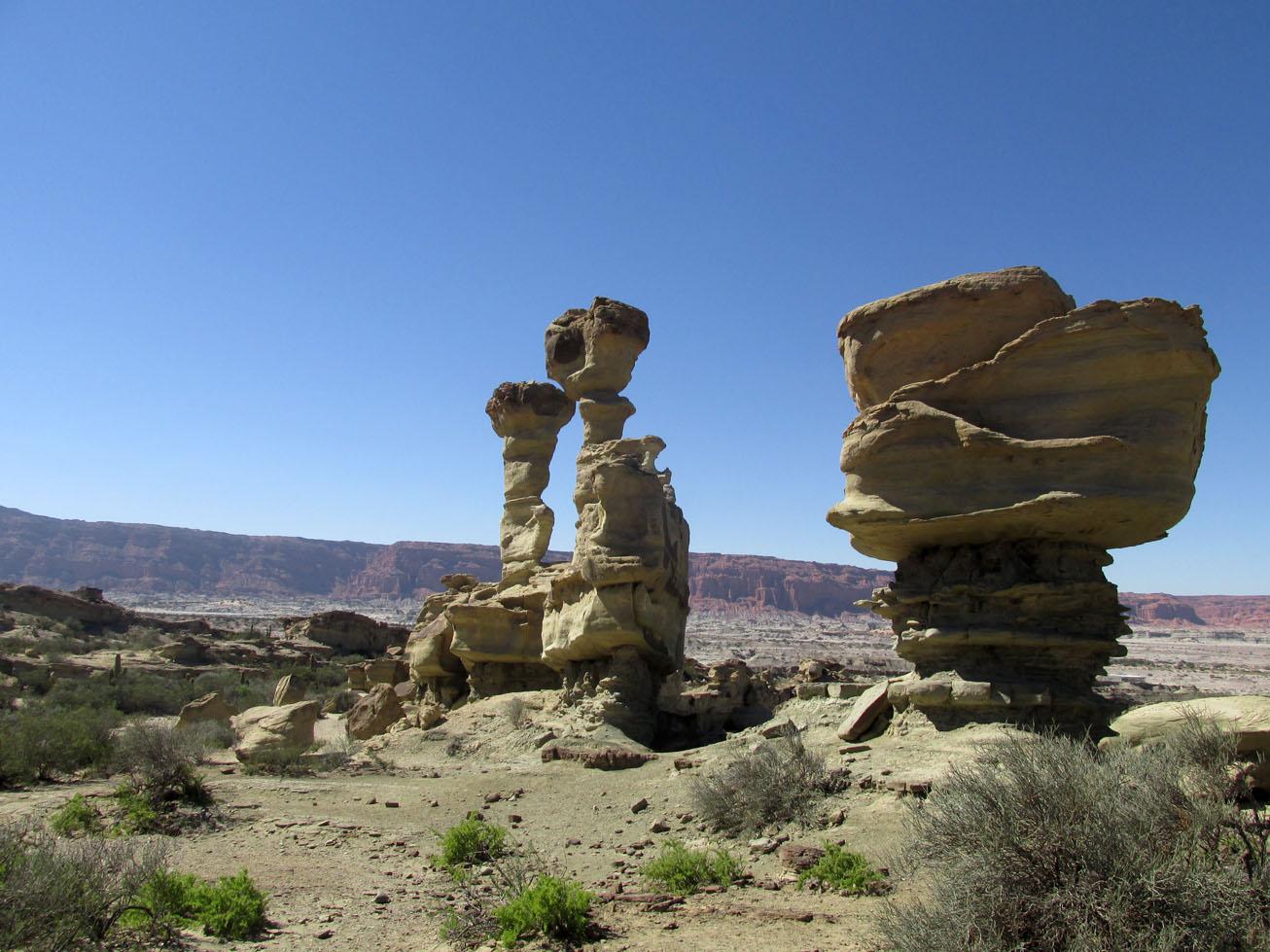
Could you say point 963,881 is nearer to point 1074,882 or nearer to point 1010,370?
point 1074,882

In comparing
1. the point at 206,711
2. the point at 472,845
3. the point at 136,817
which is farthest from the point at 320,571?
the point at 472,845

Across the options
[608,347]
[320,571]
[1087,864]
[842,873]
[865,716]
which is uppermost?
[608,347]

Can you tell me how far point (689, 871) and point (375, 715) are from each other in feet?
53.1

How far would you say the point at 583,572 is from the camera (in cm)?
1641

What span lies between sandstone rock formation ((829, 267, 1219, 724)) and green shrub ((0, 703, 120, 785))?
1246 centimetres

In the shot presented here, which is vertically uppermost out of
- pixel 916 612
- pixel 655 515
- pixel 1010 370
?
pixel 1010 370

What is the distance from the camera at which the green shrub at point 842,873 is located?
262 inches

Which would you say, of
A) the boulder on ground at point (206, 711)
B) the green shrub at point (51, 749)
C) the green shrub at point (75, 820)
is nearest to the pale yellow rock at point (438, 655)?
the boulder on ground at point (206, 711)

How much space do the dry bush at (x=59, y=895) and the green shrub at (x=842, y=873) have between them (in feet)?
16.1

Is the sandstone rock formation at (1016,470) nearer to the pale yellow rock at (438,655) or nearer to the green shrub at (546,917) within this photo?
the green shrub at (546,917)

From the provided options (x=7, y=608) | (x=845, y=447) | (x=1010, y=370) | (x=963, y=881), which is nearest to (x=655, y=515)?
(x=845, y=447)

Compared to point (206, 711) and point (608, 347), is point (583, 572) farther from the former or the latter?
point (206, 711)

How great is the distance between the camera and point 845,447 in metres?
11.2

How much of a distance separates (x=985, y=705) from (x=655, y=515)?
7946 millimetres
